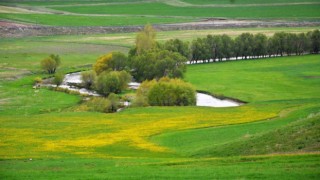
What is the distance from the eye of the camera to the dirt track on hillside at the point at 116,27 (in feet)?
528

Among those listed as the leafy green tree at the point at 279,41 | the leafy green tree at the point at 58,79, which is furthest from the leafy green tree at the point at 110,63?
the leafy green tree at the point at 279,41

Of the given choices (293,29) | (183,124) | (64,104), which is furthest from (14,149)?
(293,29)

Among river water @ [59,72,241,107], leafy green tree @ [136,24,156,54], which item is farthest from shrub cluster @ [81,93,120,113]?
leafy green tree @ [136,24,156,54]

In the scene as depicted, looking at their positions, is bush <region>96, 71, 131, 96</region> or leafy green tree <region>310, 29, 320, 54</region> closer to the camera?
bush <region>96, 71, 131, 96</region>

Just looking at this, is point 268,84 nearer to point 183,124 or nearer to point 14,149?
point 183,124

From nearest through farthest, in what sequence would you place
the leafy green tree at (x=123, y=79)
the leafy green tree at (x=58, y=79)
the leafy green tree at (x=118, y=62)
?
the leafy green tree at (x=123, y=79) → the leafy green tree at (x=58, y=79) → the leafy green tree at (x=118, y=62)

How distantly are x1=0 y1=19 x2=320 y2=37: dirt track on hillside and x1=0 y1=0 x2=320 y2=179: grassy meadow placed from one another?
45322mm

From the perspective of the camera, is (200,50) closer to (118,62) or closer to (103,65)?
(118,62)

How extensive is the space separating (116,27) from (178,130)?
430 ft

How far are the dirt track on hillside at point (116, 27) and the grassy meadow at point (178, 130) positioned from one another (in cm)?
4532

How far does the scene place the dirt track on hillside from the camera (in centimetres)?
16088

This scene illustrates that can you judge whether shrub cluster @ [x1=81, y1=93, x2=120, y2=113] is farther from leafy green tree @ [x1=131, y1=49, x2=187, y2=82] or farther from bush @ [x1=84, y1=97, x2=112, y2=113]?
leafy green tree @ [x1=131, y1=49, x2=187, y2=82]

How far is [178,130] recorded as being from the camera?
1850 inches

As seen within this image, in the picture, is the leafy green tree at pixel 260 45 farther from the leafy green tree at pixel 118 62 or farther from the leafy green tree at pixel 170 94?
the leafy green tree at pixel 170 94
